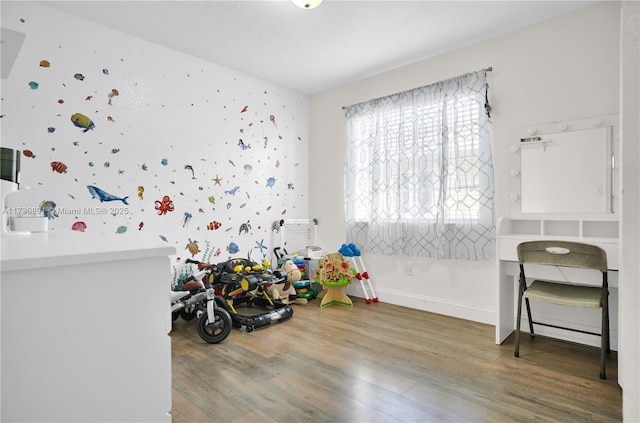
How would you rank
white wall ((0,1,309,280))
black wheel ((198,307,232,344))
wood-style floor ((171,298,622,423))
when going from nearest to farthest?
wood-style floor ((171,298,622,423))
white wall ((0,1,309,280))
black wheel ((198,307,232,344))

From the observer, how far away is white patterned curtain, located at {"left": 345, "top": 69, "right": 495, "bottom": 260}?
293 centimetres

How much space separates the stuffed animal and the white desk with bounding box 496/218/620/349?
5.96 ft

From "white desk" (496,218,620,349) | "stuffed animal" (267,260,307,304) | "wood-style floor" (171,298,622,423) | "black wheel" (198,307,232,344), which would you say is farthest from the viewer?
"stuffed animal" (267,260,307,304)

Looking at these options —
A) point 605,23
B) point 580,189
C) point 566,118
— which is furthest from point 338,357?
point 605,23

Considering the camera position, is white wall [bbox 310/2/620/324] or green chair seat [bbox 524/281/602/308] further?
white wall [bbox 310/2/620/324]

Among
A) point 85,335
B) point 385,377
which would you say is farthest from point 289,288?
point 85,335

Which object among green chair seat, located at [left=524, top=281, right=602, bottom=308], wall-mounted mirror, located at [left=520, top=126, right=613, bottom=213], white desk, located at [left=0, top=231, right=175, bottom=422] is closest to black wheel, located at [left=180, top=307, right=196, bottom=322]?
white desk, located at [left=0, top=231, right=175, bottom=422]

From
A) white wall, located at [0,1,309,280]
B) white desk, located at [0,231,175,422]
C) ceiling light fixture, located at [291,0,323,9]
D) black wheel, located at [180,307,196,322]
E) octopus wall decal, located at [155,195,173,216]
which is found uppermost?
ceiling light fixture, located at [291,0,323,9]

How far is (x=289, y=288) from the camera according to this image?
11.5 feet

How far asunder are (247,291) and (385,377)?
1.47 metres

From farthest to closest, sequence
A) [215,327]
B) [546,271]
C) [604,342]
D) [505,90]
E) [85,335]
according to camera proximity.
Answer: [505,90] → [215,327] → [546,271] → [604,342] → [85,335]

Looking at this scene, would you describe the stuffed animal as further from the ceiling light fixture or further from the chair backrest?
the ceiling light fixture

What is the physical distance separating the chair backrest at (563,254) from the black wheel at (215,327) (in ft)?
6.74

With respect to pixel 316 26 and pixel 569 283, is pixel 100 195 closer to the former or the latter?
pixel 316 26
